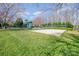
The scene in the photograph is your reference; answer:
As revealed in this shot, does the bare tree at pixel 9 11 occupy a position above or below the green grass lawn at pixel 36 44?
above

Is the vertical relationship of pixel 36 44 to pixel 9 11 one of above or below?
below

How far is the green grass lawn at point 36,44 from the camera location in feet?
5.75

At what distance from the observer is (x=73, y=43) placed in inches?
69.7

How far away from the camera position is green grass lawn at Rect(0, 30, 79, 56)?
1752 millimetres

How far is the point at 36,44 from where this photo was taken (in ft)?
5.80

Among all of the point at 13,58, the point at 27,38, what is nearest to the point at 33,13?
the point at 27,38

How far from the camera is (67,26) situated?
1776 mm

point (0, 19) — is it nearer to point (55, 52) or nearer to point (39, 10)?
point (39, 10)

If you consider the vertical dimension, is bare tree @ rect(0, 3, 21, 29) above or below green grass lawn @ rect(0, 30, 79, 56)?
above

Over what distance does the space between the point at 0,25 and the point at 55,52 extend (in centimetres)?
65

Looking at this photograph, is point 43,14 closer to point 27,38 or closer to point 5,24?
point 27,38

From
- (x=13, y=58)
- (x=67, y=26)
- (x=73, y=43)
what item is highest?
Answer: (x=67, y=26)

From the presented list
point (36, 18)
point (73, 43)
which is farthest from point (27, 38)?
point (73, 43)

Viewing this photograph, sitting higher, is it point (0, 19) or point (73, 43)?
point (0, 19)
